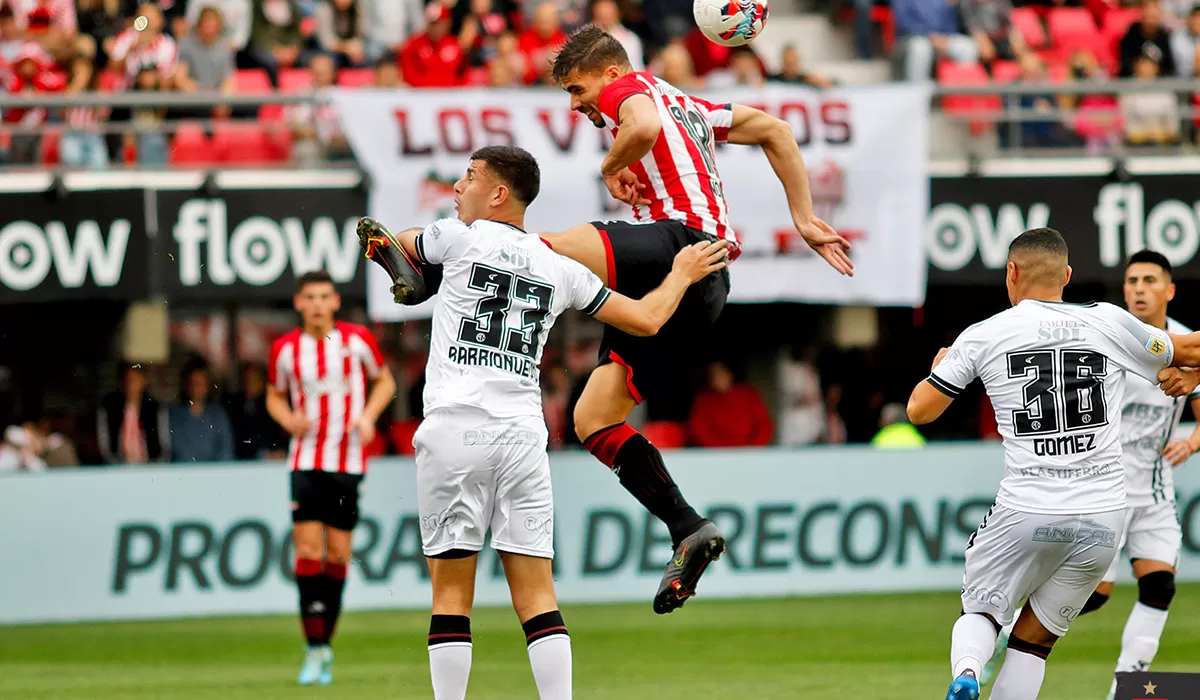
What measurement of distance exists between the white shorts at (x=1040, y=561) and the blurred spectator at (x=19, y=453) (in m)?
9.21

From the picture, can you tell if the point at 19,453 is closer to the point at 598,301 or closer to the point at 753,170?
the point at 753,170

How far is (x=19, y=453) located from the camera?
1353 cm

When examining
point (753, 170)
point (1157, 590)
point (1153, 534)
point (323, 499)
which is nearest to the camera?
point (1157, 590)

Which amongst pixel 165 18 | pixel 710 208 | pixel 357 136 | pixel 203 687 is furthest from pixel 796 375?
pixel 710 208

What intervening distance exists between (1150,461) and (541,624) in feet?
12.2

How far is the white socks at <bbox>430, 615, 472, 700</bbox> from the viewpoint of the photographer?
19.6ft

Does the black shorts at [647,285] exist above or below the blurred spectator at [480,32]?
below

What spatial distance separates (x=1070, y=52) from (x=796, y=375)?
13.5 ft

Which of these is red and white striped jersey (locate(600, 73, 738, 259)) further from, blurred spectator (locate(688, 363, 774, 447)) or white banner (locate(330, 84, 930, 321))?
blurred spectator (locate(688, 363, 774, 447))

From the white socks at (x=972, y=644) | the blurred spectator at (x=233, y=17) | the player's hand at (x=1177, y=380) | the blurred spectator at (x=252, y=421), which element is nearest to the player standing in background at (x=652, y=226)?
the white socks at (x=972, y=644)

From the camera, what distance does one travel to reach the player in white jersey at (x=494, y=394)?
591cm

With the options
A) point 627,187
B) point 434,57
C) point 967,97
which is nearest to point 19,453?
point 434,57

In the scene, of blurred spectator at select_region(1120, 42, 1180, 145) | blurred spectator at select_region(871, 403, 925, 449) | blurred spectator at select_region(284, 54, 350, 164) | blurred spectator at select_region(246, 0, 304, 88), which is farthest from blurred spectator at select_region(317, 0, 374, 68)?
blurred spectator at select_region(1120, 42, 1180, 145)

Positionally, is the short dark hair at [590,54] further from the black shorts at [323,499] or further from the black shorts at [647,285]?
the black shorts at [323,499]
